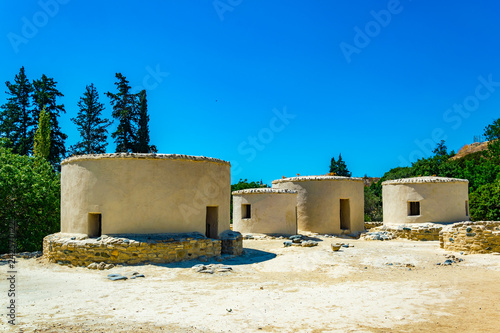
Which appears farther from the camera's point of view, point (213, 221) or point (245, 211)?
point (245, 211)

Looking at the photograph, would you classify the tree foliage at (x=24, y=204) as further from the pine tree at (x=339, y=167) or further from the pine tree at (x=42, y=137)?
the pine tree at (x=339, y=167)

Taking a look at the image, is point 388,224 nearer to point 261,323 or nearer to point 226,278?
point 226,278

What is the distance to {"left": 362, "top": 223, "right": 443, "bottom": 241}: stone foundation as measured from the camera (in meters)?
19.8

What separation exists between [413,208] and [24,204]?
19003mm

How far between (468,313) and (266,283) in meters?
4.39

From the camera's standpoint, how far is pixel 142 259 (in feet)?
37.6

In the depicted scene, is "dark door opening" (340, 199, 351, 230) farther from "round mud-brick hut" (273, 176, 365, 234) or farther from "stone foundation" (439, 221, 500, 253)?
"stone foundation" (439, 221, 500, 253)

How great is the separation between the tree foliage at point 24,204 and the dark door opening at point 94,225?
4.46m

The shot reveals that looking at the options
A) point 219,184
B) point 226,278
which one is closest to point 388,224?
point 219,184

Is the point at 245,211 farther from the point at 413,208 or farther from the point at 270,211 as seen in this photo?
the point at 413,208

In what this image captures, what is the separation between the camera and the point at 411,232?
2012 centimetres

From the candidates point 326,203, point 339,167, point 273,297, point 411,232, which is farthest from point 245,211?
point 339,167

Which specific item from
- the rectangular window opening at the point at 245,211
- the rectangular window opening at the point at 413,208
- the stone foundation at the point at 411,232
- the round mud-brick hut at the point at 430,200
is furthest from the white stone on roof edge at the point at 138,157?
the rectangular window opening at the point at 413,208

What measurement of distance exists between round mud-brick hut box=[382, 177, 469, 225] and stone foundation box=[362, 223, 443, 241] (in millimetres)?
608
